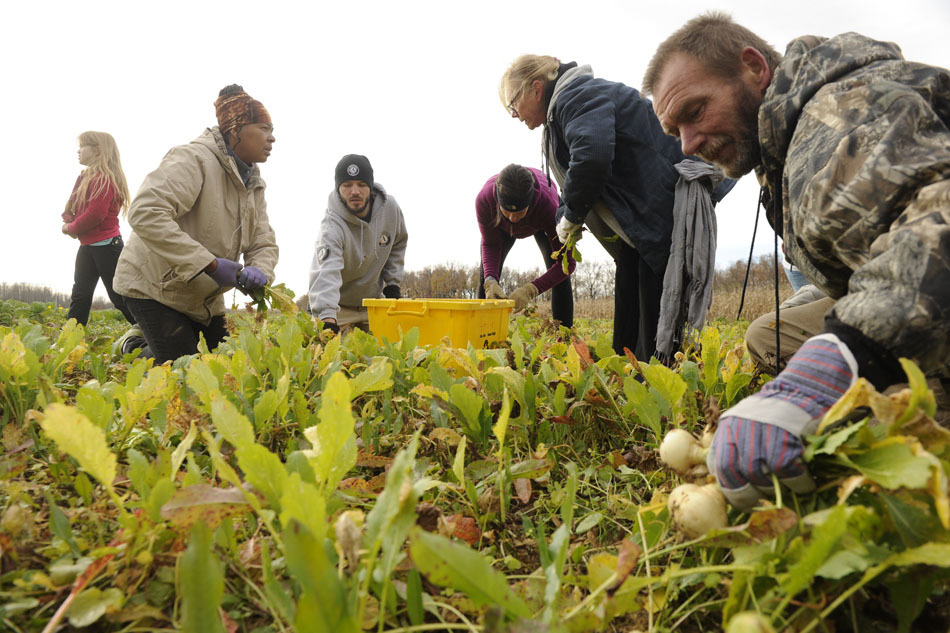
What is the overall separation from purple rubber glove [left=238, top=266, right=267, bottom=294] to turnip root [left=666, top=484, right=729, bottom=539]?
3.58 metres

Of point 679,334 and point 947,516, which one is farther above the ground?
point 679,334

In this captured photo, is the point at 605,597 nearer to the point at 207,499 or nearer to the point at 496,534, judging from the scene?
the point at 496,534

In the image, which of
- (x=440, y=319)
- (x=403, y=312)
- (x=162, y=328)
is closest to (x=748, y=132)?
(x=440, y=319)

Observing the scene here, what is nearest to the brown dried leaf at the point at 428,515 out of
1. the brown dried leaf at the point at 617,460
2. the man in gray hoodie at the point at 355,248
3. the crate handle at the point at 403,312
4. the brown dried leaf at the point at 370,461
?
the brown dried leaf at the point at 370,461

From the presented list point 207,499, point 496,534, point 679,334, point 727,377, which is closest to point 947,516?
point 496,534

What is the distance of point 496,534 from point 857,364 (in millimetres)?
753

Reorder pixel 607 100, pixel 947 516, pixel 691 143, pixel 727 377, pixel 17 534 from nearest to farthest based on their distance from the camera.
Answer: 1. pixel 947 516
2. pixel 17 534
3. pixel 727 377
4. pixel 691 143
5. pixel 607 100

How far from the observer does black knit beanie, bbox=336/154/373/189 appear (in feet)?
16.8

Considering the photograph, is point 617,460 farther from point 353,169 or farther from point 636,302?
point 353,169

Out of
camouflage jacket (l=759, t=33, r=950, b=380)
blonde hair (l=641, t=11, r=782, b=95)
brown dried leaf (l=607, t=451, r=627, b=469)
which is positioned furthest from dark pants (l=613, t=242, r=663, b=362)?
brown dried leaf (l=607, t=451, r=627, b=469)

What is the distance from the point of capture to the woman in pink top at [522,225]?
5.04 meters

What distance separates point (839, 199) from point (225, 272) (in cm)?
363

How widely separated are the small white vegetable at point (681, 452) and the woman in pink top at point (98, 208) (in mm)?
5818

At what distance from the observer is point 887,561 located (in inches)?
25.0
